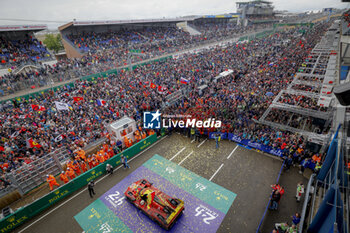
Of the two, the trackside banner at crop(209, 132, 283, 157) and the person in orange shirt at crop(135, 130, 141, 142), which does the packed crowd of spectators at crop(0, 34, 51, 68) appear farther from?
the trackside banner at crop(209, 132, 283, 157)

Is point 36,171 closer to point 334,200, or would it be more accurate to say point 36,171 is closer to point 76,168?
point 76,168

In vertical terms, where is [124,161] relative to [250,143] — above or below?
above

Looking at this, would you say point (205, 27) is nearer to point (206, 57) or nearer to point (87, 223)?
point (206, 57)

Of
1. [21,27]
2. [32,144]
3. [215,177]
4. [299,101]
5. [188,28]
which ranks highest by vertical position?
[21,27]

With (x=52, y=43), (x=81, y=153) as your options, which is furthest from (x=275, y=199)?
(x=52, y=43)

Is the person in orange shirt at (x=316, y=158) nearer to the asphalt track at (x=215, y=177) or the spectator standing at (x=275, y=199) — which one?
the asphalt track at (x=215, y=177)

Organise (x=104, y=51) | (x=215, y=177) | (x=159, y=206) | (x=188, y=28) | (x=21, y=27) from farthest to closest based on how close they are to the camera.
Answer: (x=188, y=28) → (x=104, y=51) → (x=21, y=27) → (x=215, y=177) → (x=159, y=206)

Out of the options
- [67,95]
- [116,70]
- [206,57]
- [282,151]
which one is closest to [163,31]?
[206,57]

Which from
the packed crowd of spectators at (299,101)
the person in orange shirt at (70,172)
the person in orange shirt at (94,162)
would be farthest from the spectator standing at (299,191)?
the person in orange shirt at (70,172)
